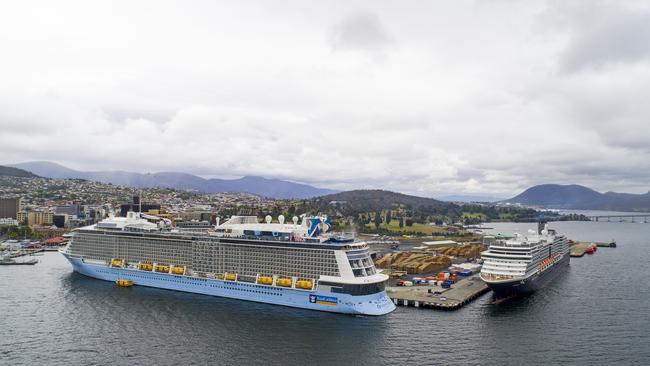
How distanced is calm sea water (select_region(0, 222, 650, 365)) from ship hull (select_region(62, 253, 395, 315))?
100 centimetres

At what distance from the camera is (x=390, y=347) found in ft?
129

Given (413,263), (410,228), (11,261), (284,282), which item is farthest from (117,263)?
(410,228)

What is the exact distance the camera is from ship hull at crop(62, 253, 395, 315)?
47.7 metres

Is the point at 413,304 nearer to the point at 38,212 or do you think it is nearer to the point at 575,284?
the point at 575,284

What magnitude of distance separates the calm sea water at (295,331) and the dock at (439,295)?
1.42 m

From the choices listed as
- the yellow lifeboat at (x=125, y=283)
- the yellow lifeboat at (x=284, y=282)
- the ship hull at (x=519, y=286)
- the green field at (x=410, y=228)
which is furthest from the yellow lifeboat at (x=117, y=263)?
the green field at (x=410, y=228)

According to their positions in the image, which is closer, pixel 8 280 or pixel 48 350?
pixel 48 350

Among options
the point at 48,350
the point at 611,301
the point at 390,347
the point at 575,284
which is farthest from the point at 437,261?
the point at 48,350

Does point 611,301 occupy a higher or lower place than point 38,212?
lower

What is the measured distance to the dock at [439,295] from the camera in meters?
53.8

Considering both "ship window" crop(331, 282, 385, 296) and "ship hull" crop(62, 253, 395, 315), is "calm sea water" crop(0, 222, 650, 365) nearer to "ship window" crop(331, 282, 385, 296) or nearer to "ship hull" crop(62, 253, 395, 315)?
"ship hull" crop(62, 253, 395, 315)

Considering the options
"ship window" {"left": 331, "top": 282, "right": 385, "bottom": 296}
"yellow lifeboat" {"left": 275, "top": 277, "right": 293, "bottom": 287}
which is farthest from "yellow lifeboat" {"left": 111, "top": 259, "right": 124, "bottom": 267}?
"ship window" {"left": 331, "top": 282, "right": 385, "bottom": 296}

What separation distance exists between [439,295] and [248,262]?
23444 mm

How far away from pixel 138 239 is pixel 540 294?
5399 centimetres
